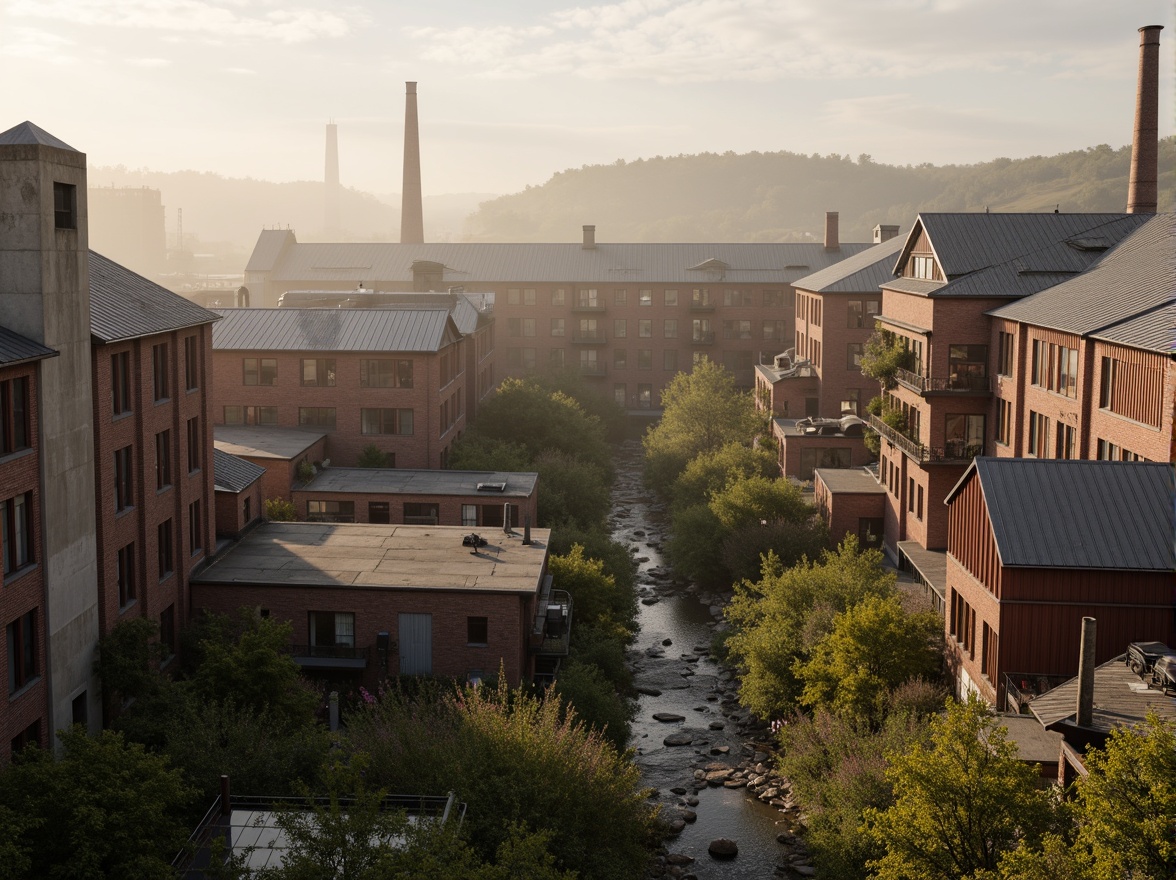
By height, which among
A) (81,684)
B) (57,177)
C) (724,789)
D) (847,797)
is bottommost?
(724,789)

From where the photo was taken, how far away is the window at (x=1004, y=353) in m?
45.7

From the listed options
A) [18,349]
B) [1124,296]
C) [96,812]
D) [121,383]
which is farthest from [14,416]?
[1124,296]

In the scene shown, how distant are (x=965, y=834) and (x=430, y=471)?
37639 millimetres

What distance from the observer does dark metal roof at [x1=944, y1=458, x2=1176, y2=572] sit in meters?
29.0

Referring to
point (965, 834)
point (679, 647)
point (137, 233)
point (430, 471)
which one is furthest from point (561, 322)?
point (137, 233)

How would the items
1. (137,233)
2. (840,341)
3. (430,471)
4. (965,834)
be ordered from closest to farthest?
(965,834), (430,471), (840,341), (137,233)

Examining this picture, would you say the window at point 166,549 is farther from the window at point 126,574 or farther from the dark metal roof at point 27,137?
the dark metal roof at point 27,137

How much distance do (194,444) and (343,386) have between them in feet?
62.9

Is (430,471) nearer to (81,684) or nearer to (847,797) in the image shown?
(81,684)

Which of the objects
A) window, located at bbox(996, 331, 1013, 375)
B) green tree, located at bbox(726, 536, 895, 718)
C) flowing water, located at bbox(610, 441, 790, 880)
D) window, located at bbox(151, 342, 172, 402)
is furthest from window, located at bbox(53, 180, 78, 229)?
window, located at bbox(996, 331, 1013, 375)

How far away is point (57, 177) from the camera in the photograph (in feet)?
94.0

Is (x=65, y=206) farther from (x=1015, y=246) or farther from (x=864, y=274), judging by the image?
(x=864, y=274)

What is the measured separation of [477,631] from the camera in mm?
36000

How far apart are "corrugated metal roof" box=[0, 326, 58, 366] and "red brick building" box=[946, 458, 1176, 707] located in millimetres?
24598
